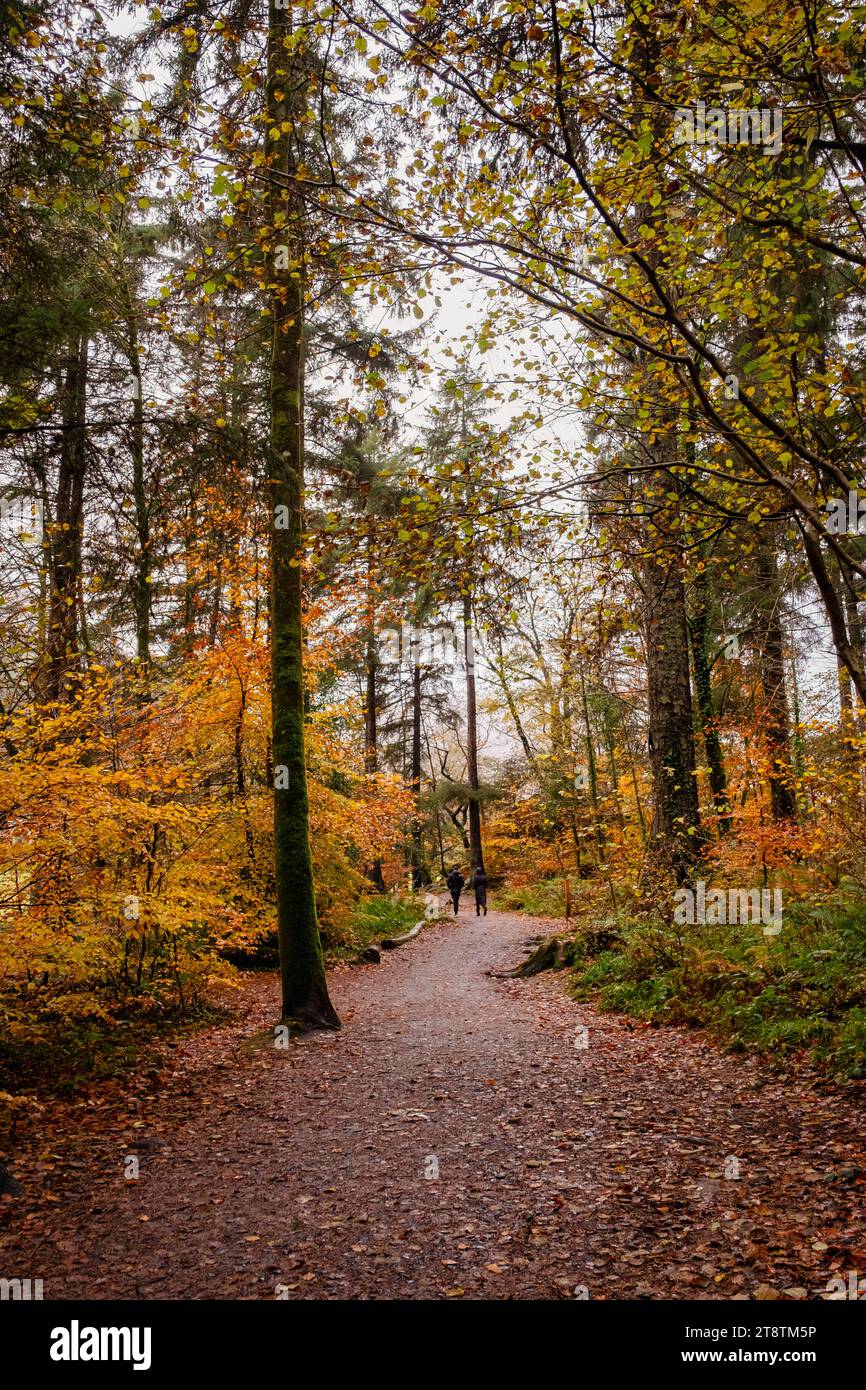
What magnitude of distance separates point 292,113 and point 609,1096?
10114 millimetres

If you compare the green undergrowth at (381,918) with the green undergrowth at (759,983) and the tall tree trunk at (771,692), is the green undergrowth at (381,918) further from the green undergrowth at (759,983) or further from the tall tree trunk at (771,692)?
the tall tree trunk at (771,692)

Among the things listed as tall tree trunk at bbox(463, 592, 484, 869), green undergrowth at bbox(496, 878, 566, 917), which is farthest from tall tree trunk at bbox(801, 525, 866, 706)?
tall tree trunk at bbox(463, 592, 484, 869)

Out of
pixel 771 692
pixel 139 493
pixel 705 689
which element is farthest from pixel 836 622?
pixel 705 689

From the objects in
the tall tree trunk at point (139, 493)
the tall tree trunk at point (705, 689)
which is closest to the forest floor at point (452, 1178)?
the tall tree trunk at point (139, 493)

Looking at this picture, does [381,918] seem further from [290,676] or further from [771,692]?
[771,692]

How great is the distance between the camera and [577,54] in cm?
408

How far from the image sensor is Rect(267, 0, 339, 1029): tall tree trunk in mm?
8008

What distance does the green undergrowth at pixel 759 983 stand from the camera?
5.75 m

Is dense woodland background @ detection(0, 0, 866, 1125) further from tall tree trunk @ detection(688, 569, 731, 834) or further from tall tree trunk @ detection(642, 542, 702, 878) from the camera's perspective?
tall tree trunk @ detection(688, 569, 731, 834)

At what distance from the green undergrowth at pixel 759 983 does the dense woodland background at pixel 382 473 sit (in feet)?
0.16

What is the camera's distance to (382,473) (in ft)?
29.0

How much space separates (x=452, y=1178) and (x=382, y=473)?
23.8ft

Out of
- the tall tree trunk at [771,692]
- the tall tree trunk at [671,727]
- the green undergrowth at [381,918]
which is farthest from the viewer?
the green undergrowth at [381,918]

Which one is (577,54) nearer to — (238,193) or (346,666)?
(238,193)
